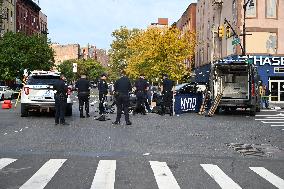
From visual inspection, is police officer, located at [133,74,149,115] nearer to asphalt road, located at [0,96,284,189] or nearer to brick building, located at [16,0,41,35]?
asphalt road, located at [0,96,284,189]

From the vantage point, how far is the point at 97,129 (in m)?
14.6

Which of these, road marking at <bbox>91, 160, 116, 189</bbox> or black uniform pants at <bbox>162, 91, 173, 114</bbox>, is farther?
black uniform pants at <bbox>162, 91, 173, 114</bbox>

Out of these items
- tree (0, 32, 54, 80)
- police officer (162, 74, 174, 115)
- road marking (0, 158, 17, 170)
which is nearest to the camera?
road marking (0, 158, 17, 170)

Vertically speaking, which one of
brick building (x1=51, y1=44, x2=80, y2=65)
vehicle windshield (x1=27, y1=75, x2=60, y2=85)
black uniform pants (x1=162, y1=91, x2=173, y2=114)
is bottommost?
black uniform pants (x1=162, y1=91, x2=173, y2=114)

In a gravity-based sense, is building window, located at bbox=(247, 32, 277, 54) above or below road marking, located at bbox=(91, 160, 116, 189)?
above

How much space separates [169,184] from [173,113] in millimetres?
15957

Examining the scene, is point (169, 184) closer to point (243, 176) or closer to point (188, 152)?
point (243, 176)

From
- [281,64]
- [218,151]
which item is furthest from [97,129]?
[281,64]

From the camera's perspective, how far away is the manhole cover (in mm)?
10192

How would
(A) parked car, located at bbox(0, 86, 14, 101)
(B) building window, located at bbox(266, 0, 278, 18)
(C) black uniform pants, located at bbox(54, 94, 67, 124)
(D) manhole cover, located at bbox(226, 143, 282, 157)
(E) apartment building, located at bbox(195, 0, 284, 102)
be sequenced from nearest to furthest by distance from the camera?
1. (D) manhole cover, located at bbox(226, 143, 282, 157)
2. (C) black uniform pants, located at bbox(54, 94, 67, 124)
3. (A) parked car, located at bbox(0, 86, 14, 101)
4. (E) apartment building, located at bbox(195, 0, 284, 102)
5. (B) building window, located at bbox(266, 0, 278, 18)

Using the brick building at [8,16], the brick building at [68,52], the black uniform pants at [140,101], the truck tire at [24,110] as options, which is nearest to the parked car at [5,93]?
the brick building at [8,16]

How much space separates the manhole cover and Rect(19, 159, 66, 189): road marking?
414 centimetres

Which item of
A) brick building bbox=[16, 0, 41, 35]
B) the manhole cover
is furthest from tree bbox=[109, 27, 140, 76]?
the manhole cover

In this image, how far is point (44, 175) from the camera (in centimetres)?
738
